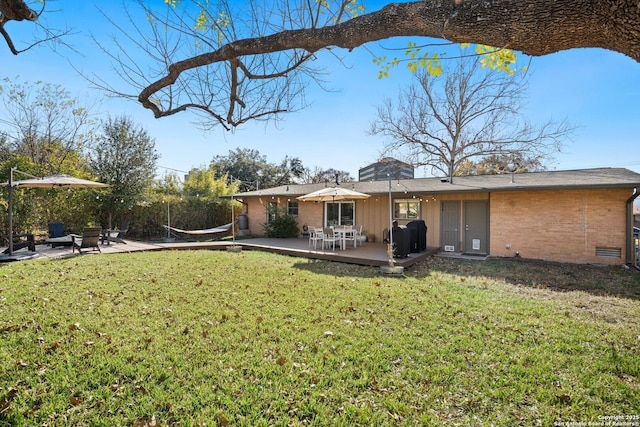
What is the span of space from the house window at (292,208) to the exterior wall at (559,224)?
31.3 feet

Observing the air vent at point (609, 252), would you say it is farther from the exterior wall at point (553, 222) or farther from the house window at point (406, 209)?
the house window at point (406, 209)

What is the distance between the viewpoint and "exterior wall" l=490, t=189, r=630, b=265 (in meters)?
9.42

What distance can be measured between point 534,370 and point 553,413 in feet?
2.34

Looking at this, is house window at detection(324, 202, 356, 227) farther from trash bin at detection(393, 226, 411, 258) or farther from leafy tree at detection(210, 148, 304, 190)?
leafy tree at detection(210, 148, 304, 190)

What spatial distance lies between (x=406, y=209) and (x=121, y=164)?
547 inches

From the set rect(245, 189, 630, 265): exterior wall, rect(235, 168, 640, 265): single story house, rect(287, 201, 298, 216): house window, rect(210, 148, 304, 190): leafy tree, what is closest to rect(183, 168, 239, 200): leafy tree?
rect(287, 201, 298, 216): house window

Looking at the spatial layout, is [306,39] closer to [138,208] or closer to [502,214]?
[502,214]

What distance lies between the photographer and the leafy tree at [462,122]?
20.3 metres

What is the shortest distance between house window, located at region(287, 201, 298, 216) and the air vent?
494 inches

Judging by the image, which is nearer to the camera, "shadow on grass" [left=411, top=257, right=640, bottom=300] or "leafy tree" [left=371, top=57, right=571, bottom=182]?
"shadow on grass" [left=411, top=257, right=640, bottom=300]

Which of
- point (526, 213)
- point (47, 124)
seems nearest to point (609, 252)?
point (526, 213)

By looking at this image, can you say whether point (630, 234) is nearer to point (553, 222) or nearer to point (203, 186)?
point (553, 222)

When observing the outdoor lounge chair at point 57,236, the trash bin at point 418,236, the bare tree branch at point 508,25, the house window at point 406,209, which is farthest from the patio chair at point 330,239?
the bare tree branch at point 508,25

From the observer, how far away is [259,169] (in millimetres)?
36375
